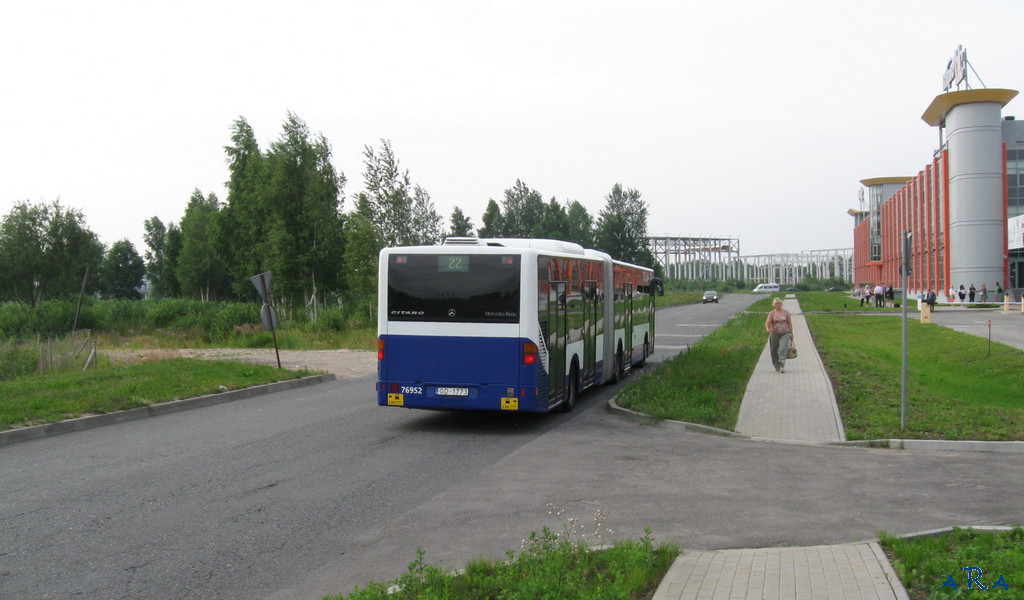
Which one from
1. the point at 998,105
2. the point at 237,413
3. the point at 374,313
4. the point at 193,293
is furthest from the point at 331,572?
the point at 193,293

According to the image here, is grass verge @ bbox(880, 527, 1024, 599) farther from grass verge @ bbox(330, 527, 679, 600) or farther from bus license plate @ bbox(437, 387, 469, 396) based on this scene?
bus license plate @ bbox(437, 387, 469, 396)

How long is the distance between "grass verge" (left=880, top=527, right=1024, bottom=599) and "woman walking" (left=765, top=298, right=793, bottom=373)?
484 inches

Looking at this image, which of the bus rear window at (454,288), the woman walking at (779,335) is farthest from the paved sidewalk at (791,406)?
the bus rear window at (454,288)

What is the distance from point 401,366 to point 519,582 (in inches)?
283

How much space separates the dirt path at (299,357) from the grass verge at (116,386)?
241 centimetres

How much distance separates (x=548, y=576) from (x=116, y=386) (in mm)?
12522

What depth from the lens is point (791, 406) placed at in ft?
43.1

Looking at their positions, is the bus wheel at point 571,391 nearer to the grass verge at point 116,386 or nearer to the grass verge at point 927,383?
the grass verge at point 927,383

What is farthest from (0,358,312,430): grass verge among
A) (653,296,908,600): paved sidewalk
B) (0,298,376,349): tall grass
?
(0,298,376,349): tall grass

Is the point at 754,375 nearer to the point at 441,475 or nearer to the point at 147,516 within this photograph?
Answer: the point at 441,475

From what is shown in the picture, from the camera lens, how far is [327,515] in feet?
22.7

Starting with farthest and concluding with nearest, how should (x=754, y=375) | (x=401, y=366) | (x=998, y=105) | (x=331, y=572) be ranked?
(x=998, y=105), (x=754, y=375), (x=401, y=366), (x=331, y=572)

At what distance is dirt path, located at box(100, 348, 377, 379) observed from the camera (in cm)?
2191

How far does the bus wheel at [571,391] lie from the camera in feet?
43.7
